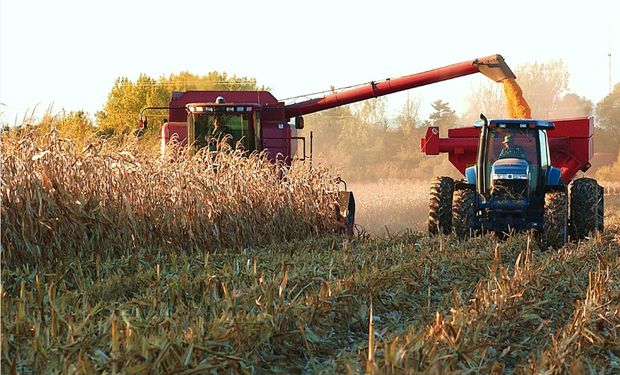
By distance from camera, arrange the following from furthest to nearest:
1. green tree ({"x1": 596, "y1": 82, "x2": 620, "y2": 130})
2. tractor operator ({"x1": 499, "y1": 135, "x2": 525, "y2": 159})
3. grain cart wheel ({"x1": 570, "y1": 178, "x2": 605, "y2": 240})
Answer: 1. green tree ({"x1": 596, "y1": 82, "x2": 620, "y2": 130})
2. grain cart wheel ({"x1": 570, "y1": 178, "x2": 605, "y2": 240})
3. tractor operator ({"x1": 499, "y1": 135, "x2": 525, "y2": 159})

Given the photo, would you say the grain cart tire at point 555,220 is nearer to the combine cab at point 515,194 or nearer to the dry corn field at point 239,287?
the combine cab at point 515,194

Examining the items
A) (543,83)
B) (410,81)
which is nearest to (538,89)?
(543,83)

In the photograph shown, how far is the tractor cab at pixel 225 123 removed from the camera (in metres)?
13.3

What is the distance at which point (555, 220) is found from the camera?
10938mm

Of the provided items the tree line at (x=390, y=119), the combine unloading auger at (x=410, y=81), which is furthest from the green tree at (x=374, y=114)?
the combine unloading auger at (x=410, y=81)

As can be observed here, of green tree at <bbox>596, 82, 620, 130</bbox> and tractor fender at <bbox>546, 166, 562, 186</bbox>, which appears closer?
tractor fender at <bbox>546, 166, 562, 186</bbox>

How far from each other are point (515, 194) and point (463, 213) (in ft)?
2.66

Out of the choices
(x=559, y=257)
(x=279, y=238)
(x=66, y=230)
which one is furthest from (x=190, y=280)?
(x=279, y=238)

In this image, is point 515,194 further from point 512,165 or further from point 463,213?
point 463,213

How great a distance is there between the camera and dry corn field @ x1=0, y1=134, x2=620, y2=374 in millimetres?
4176

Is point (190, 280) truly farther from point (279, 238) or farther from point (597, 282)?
point (279, 238)

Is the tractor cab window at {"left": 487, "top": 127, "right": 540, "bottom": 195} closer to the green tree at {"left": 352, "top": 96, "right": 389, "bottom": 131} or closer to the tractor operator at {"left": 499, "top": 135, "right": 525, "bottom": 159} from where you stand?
the tractor operator at {"left": 499, "top": 135, "right": 525, "bottom": 159}

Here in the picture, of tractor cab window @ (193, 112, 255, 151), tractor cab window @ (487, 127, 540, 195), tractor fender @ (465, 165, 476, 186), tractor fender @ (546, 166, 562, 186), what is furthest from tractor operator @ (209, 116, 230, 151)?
tractor fender @ (546, 166, 562, 186)

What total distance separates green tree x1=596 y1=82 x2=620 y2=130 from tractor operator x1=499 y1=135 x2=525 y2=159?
125ft
